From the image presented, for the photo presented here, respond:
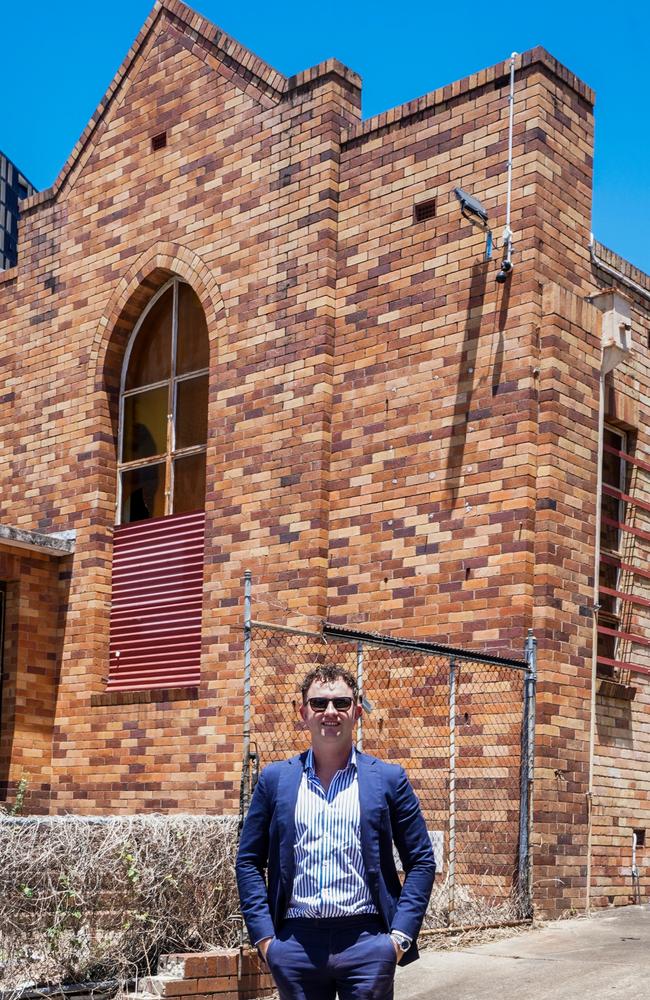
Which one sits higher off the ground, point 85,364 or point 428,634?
point 85,364

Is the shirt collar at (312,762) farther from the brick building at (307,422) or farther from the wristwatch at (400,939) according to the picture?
the brick building at (307,422)

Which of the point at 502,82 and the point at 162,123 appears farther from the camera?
the point at 162,123

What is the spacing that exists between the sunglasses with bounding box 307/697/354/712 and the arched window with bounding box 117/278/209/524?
1046 centimetres

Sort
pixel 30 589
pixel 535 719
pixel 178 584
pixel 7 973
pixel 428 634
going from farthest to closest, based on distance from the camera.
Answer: pixel 30 589 → pixel 178 584 → pixel 428 634 → pixel 535 719 → pixel 7 973

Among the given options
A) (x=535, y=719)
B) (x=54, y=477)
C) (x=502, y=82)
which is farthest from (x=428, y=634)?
(x=54, y=477)

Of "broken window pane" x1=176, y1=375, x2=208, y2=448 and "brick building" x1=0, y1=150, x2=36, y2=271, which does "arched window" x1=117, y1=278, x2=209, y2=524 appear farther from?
"brick building" x1=0, y1=150, x2=36, y2=271

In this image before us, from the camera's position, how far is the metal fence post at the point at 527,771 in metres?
10.9

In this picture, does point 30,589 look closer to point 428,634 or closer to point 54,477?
point 54,477

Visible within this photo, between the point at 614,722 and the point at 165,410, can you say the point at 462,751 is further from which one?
the point at 165,410

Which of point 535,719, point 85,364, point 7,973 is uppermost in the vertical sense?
point 85,364

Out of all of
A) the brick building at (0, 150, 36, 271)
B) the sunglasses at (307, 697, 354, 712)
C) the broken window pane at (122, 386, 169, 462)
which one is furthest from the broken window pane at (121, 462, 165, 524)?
the brick building at (0, 150, 36, 271)

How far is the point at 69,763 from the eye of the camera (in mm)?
15648

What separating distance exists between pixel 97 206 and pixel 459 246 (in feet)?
20.1

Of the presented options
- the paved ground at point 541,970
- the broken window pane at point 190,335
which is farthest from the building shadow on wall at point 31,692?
the paved ground at point 541,970
